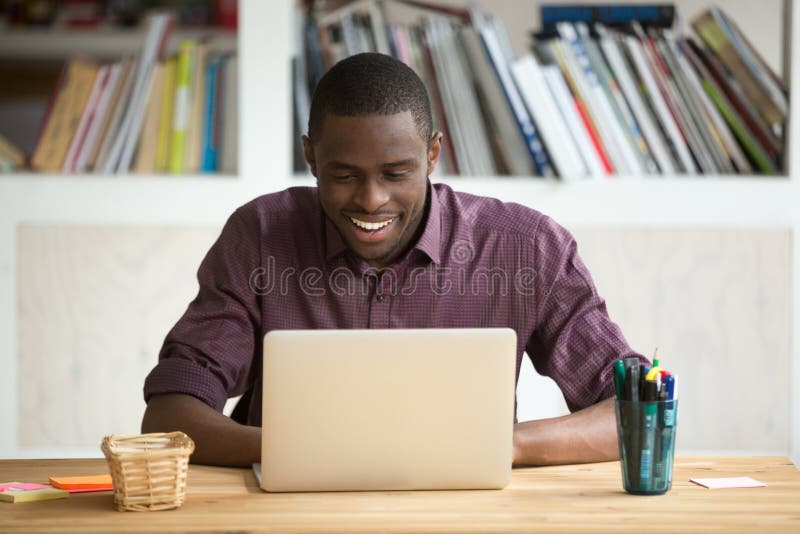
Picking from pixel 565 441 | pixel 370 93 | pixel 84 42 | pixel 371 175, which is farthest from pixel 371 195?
pixel 84 42

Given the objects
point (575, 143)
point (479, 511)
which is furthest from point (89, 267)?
point (479, 511)

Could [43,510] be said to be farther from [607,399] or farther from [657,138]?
[657,138]

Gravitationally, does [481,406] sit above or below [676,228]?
below

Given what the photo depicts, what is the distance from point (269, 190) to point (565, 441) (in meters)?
1.19

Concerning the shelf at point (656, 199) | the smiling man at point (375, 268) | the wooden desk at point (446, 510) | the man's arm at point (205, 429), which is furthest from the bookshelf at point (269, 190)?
the wooden desk at point (446, 510)

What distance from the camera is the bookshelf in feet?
8.27

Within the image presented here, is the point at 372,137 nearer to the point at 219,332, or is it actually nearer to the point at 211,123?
the point at 219,332

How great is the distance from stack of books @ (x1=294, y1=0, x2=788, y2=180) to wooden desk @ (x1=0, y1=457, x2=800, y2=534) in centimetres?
125

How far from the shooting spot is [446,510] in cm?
126

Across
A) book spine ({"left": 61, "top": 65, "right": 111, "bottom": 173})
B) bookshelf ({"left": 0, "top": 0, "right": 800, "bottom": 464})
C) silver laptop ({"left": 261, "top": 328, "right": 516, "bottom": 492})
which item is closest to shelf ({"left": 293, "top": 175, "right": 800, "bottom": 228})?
bookshelf ({"left": 0, "top": 0, "right": 800, "bottom": 464})

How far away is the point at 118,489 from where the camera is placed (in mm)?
1258

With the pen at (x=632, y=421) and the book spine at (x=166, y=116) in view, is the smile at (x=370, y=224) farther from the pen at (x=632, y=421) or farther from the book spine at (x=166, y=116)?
the book spine at (x=166, y=116)

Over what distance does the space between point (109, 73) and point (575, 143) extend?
1118 millimetres

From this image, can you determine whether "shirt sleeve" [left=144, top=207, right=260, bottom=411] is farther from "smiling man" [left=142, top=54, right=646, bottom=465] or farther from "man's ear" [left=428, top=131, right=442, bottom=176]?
"man's ear" [left=428, top=131, right=442, bottom=176]
